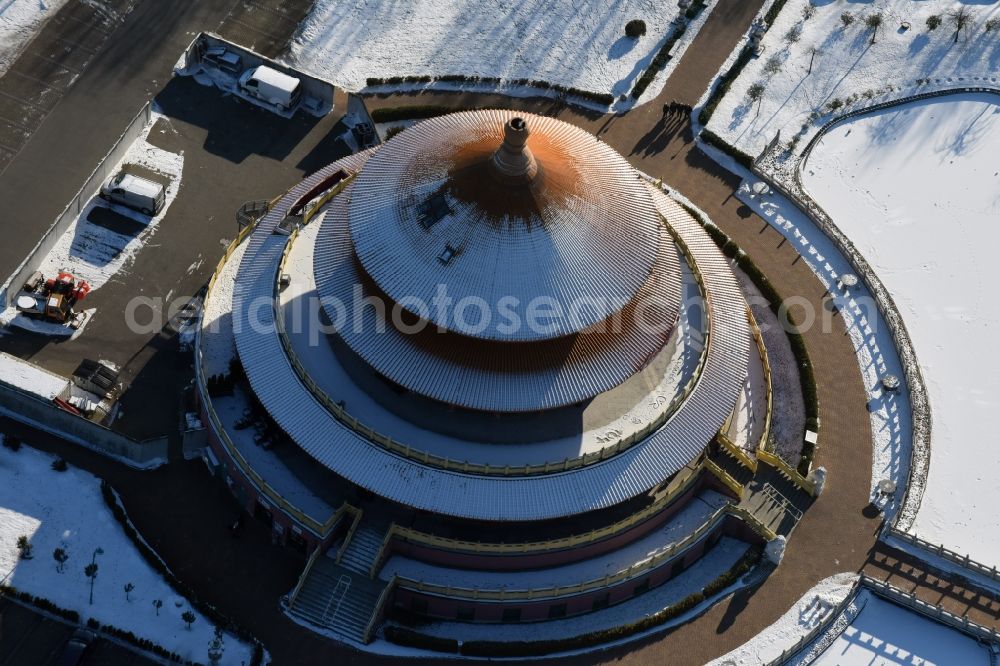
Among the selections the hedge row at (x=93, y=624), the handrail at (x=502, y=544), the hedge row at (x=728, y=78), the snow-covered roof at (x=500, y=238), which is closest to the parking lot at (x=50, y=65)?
the snow-covered roof at (x=500, y=238)

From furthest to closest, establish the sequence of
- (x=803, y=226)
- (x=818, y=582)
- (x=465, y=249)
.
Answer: (x=803, y=226), (x=818, y=582), (x=465, y=249)

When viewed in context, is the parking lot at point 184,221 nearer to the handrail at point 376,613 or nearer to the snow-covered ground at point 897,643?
the handrail at point 376,613

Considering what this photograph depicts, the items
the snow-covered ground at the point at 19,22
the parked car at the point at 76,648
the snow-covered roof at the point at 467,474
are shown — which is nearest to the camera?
the parked car at the point at 76,648

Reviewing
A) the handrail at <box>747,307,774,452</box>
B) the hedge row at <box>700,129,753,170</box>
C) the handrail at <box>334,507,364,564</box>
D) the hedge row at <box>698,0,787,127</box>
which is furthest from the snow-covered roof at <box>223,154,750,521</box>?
the hedge row at <box>698,0,787,127</box>

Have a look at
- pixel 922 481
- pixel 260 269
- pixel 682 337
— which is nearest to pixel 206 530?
pixel 260 269

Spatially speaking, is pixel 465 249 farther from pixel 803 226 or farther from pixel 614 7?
pixel 614 7

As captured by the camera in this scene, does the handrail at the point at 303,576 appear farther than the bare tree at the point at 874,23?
No
